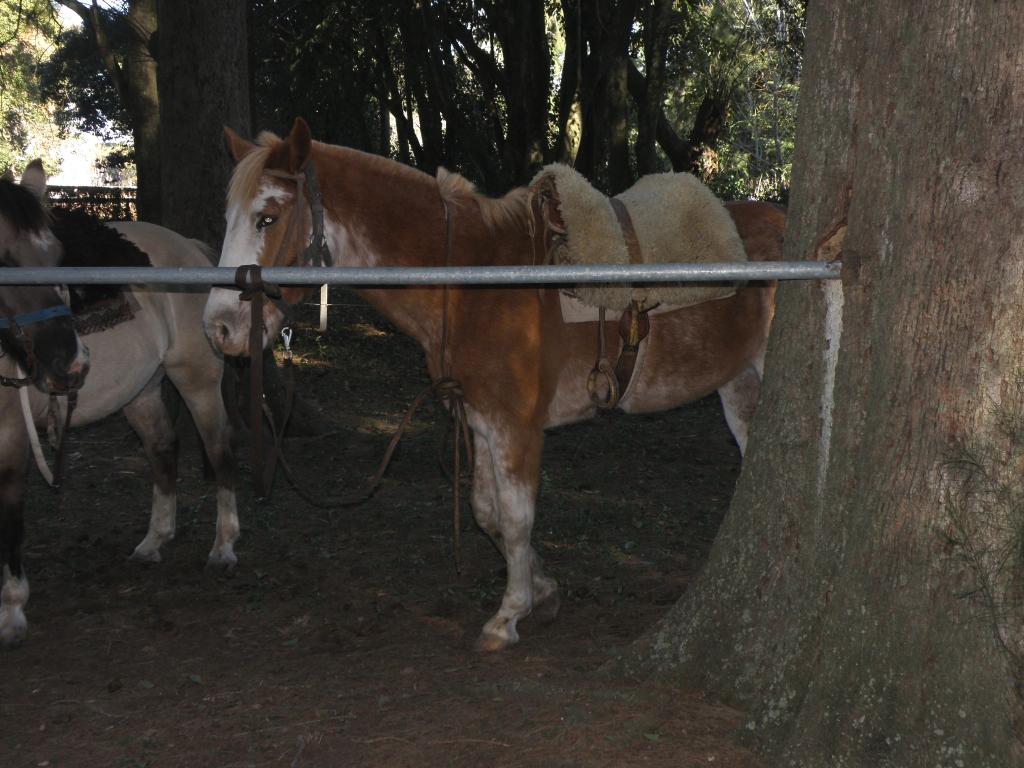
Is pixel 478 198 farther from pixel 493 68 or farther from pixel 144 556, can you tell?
pixel 493 68

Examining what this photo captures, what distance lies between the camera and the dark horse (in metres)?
4.56

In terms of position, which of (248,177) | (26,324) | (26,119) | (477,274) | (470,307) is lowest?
(26,324)

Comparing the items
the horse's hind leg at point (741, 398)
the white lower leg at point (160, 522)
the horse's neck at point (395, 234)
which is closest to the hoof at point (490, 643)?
the horse's neck at point (395, 234)

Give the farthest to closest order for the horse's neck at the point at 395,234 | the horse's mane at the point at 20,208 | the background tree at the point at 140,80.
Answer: the background tree at the point at 140,80
the horse's mane at the point at 20,208
the horse's neck at the point at 395,234

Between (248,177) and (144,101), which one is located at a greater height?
(144,101)

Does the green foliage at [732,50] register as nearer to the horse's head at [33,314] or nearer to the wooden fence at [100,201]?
the wooden fence at [100,201]

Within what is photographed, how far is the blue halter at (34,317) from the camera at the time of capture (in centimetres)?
451

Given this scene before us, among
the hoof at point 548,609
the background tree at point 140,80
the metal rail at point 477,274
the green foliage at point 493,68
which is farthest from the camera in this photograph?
the green foliage at point 493,68

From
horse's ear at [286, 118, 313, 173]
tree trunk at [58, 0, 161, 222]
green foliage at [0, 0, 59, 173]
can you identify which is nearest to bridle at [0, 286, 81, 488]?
horse's ear at [286, 118, 313, 173]

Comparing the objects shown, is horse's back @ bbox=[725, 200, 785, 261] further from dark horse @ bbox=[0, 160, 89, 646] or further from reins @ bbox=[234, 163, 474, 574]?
dark horse @ bbox=[0, 160, 89, 646]

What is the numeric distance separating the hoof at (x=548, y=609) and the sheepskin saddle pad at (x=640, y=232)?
1.52 m

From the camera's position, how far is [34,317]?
4.57 m

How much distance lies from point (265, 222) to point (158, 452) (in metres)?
2.65

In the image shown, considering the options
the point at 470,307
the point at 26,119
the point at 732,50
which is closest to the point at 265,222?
the point at 470,307
